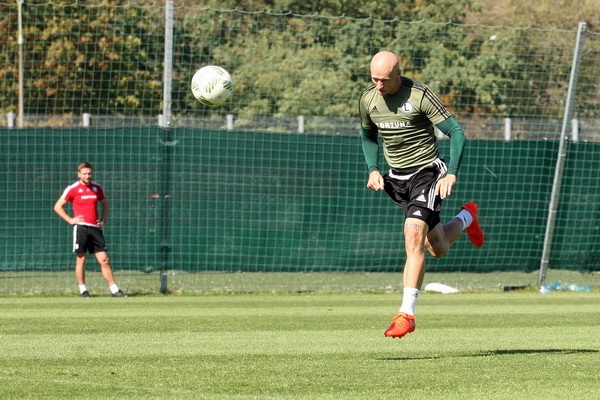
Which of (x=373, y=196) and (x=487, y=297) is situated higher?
(x=373, y=196)

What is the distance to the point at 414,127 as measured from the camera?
27.4 feet

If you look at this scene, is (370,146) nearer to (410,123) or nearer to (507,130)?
(410,123)

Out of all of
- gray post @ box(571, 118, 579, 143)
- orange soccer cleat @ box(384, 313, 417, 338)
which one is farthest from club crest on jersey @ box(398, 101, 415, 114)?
gray post @ box(571, 118, 579, 143)

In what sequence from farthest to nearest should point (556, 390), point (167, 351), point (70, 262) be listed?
point (70, 262) < point (167, 351) < point (556, 390)

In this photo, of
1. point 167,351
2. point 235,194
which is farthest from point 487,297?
point 167,351

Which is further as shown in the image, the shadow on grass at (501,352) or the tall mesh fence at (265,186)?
the tall mesh fence at (265,186)

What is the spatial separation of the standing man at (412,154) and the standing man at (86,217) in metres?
6.86

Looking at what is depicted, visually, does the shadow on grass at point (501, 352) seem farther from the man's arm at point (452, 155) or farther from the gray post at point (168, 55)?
the gray post at point (168, 55)

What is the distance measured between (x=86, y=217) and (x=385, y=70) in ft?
25.5

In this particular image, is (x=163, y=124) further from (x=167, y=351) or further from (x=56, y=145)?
(x=167, y=351)

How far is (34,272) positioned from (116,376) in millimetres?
9315

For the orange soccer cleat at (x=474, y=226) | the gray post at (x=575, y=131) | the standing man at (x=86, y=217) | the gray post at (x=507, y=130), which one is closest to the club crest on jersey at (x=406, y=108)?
the orange soccer cleat at (x=474, y=226)

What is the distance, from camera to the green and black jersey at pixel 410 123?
26.9 ft

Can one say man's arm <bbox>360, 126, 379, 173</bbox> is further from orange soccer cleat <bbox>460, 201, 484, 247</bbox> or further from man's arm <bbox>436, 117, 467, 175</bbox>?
orange soccer cleat <bbox>460, 201, 484, 247</bbox>
